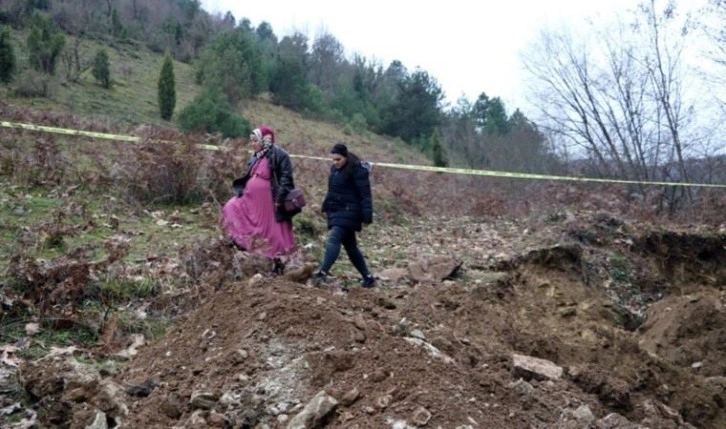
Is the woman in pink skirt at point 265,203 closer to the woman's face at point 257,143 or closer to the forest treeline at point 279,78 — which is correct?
the woman's face at point 257,143

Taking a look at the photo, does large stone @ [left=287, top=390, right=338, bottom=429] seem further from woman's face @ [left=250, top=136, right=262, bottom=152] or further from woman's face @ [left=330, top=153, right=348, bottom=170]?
woman's face @ [left=250, top=136, right=262, bottom=152]

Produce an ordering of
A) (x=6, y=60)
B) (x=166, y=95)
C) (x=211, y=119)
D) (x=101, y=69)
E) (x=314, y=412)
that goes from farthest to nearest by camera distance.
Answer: (x=101, y=69) → (x=166, y=95) → (x=6, y=60) → (x=211, y=119) → (x=314, y=412)

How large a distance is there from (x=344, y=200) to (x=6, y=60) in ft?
59.1

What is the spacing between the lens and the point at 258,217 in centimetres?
656

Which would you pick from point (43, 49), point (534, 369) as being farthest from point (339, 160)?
point (43, 49)

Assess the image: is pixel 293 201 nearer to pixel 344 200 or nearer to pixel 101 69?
pixel 344 200

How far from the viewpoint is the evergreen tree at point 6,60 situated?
20.3m

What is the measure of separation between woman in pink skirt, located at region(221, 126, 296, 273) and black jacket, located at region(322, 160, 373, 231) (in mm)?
431

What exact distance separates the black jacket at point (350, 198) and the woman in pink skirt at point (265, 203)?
0.43m

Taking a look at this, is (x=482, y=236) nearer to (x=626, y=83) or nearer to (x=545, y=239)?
(x=545, y=239)

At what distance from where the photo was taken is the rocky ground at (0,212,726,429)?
3.29 meters

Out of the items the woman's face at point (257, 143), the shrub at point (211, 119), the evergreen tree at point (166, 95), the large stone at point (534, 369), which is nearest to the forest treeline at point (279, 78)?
the shrub at point (211, 119)

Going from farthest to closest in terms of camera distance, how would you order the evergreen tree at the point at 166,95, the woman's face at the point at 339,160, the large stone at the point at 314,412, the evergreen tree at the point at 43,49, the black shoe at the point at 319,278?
the evergreen tree at the point at 166,95
the evergreen tree at the point at 43,49
the black shoe at the point at 319,278
the woman's face at the point at 339,160
the large stone at the point at 314,412

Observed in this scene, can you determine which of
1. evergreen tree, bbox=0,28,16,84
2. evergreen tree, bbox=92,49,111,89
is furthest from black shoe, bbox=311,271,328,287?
evergreen tree, bbox=92,49,111,89
